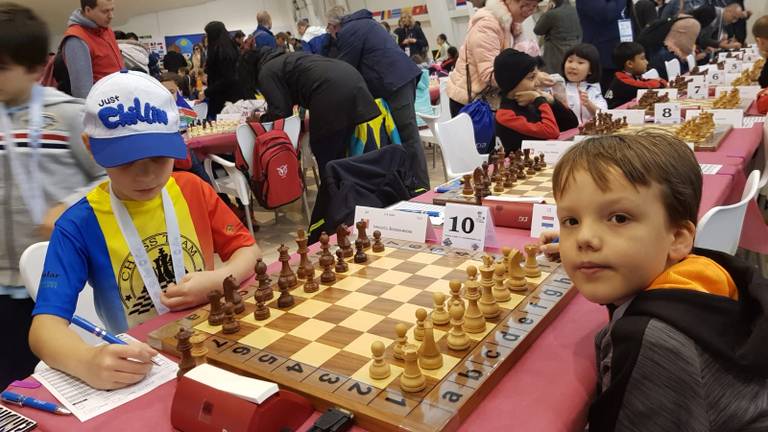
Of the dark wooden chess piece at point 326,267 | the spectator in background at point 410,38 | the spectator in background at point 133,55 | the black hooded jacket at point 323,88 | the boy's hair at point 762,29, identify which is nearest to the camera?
the dark wooden chess piece at point 326,267

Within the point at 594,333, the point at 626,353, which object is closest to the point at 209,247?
the point at 594,333

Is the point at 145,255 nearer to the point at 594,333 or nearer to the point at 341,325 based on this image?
the point at 341,325

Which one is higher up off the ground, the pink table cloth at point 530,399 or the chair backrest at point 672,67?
the chair backrest at point 672,67

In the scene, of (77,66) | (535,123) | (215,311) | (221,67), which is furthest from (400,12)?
(215,311)

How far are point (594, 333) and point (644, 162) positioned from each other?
1.39 feet

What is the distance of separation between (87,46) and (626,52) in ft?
15.4

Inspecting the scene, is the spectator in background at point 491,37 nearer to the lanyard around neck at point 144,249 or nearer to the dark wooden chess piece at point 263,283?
the lanyard around neck at point 144,249

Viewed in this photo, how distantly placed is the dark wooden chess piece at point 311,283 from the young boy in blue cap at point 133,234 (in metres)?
0.25

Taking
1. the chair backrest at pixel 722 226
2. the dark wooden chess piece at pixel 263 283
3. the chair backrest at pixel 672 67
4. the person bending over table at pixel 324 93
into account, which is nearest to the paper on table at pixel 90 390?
the dark wooden chess piece at pixel 263 283

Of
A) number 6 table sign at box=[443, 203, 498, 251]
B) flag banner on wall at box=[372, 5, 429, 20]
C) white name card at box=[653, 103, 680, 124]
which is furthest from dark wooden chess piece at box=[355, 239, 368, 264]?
flag banner on wall at box=[372, 5, 429, 20]

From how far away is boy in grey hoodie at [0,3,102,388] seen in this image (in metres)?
1.95

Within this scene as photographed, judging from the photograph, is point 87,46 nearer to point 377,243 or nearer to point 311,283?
point 377,243

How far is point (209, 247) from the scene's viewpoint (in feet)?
6.11

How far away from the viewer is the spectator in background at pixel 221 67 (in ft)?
20.5
